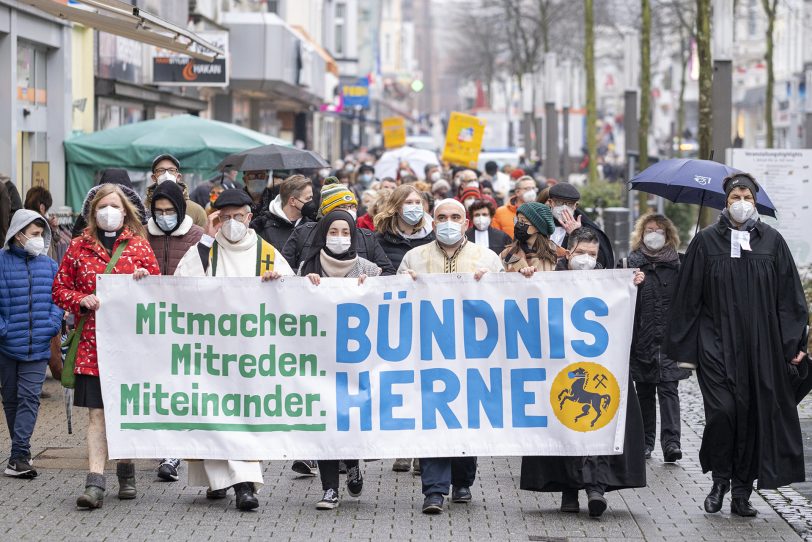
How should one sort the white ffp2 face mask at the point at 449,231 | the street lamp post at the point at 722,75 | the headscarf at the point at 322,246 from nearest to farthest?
the headscarf at the point at 322,246 → the white ffp2 face mask at the point at 449,231 → the street lamp post at the point at 722,75

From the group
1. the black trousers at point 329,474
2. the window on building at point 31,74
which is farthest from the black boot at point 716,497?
the window on building at point 31,74

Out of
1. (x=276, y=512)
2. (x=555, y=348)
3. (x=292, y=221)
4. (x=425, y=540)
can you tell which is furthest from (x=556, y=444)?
(x=292, y=221)

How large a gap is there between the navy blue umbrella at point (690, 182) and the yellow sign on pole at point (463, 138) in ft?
57.2

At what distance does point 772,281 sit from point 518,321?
134 cm

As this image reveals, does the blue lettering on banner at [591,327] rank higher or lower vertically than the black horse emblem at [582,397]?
higher

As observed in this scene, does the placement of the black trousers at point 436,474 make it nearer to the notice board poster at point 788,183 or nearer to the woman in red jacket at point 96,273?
the woman in red jacket at point 96,273

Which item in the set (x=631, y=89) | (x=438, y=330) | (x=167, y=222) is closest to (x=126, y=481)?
(x=167, y=222)

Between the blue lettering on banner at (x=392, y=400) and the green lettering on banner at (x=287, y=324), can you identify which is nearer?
the blue lettering on banner at (x=392, y=400)

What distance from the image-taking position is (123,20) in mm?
13672

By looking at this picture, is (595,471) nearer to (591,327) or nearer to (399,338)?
(591,327)

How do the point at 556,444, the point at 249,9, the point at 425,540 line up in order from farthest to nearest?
the point at 249,9 < the point at 556,444 < the point at 425,540

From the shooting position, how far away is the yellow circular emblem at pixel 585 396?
8.01m

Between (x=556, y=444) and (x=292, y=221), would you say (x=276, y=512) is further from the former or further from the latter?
(x=292, y=221)

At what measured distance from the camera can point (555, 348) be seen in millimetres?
8102
